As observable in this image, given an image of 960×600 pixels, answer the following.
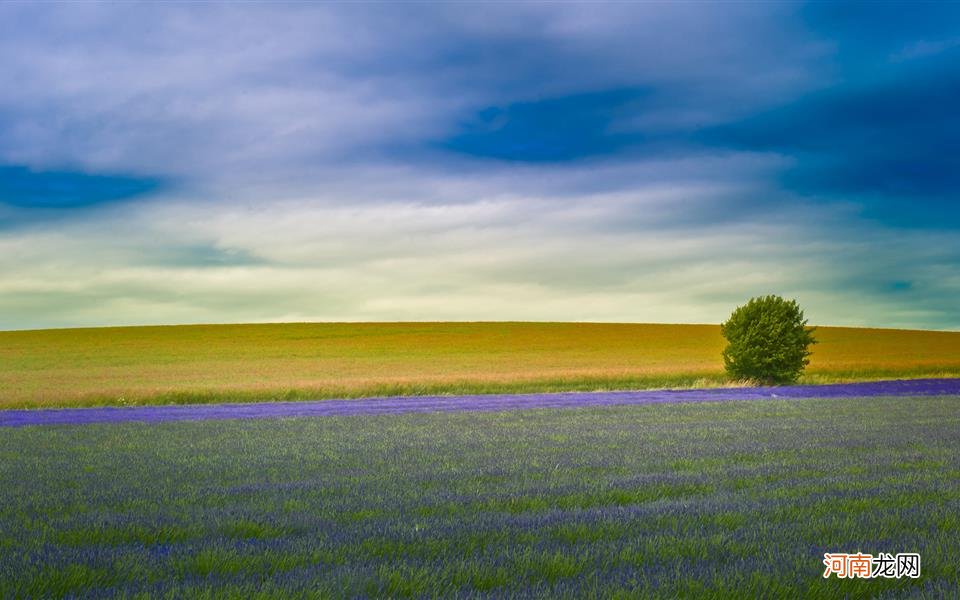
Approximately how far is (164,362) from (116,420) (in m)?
35.4

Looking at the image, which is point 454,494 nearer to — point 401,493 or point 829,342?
point 401,493

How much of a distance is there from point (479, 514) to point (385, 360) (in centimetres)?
5136

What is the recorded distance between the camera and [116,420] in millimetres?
25406

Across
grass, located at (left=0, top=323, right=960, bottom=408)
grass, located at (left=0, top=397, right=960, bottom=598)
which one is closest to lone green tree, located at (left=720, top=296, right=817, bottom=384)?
grass, located at (left=0, top=323, right=960, bottom=408)

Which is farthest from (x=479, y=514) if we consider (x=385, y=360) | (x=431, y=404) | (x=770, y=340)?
(x=385, y=360)

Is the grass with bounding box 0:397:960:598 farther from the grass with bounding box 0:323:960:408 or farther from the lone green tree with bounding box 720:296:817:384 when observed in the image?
the lone green tree with bounding box 720:296:817:384

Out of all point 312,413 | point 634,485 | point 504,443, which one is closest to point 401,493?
point 634,485

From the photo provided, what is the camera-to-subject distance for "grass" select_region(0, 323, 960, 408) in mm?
39875

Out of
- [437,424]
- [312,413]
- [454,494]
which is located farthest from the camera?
[312,413]

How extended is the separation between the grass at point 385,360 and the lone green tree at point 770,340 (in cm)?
230

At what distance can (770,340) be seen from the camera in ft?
137

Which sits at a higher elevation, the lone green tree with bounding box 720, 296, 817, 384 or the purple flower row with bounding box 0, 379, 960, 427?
the lone green tree with bounding box 720, 296, 817, 384

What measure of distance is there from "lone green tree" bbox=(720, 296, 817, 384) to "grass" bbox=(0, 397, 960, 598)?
24.5m

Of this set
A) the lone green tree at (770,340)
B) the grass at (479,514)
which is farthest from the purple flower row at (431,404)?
the grass at (479,514)
